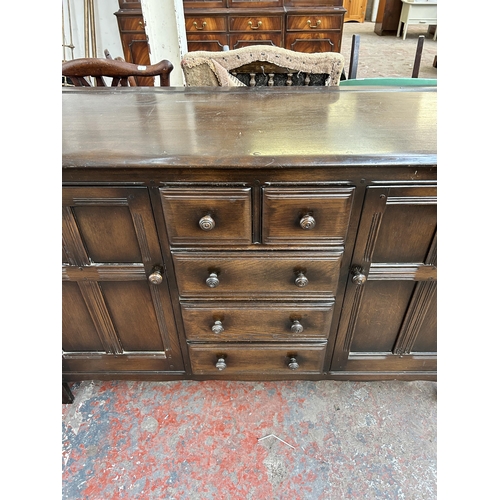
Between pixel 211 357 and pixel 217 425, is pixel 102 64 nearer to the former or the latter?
A: pixel 211 357

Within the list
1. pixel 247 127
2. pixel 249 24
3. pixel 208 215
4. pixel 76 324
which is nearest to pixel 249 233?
pixel 208 215

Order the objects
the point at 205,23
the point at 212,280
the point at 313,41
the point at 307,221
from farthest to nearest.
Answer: the point at 313,41
the point at 205,23
the point at 212,280
the point at 307,221

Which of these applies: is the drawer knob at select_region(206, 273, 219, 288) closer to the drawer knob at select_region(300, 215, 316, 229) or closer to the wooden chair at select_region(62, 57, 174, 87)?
the drawer knob at select_region(300, 215, 316, 229)

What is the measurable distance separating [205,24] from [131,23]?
652 millimetres

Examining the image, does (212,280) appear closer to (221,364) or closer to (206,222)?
(206,222)

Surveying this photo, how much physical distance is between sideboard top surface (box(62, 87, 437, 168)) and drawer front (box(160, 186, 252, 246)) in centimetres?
7

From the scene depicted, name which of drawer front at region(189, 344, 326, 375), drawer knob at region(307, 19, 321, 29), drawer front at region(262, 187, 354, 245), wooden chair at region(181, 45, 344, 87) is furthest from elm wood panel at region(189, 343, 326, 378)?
drawer knob at region(307, 19, 321, 29)

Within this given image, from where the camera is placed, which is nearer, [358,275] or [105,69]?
[358,275]

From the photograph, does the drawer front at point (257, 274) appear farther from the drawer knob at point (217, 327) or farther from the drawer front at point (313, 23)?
the drawer front at point (313, 23)

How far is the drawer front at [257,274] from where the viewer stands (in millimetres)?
950

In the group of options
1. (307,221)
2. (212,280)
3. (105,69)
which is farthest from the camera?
(105,69)

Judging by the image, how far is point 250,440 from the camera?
120 cm

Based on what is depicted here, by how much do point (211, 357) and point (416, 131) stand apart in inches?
35.5

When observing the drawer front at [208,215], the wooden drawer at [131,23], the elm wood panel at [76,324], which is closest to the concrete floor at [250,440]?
the elm wood panel at [76,324]
